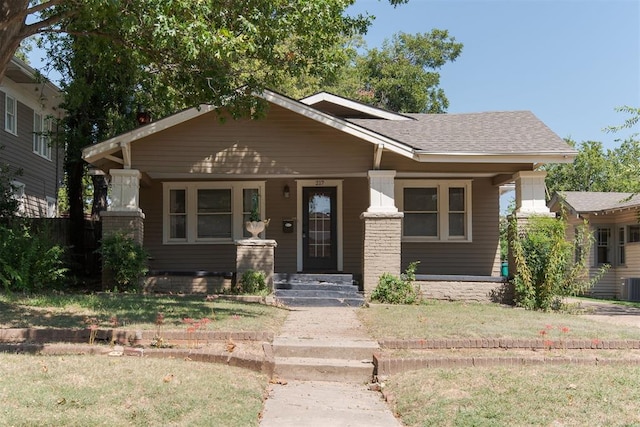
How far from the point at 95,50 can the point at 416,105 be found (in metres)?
26.4

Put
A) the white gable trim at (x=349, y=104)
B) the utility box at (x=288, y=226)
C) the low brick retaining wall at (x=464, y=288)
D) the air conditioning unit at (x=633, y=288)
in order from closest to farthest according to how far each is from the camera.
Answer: the low brick retaining wall at (x=464, y=288) < the utility box at (x=288, y=226) < the white gable trim at (x=349, y=104) < the air conditioning unit at (x=633, y=288)

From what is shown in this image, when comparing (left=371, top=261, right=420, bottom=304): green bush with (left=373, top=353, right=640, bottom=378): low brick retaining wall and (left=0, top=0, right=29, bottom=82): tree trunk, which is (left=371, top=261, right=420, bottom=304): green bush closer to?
(left=373, top=353, right=640, bottom=378): low brick retaining wall

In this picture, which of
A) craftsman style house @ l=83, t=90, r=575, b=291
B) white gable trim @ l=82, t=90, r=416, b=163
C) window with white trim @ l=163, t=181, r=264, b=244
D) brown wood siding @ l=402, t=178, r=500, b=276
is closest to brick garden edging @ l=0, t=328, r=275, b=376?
craftsman style house @ l=83, t=90, r=575, b=291

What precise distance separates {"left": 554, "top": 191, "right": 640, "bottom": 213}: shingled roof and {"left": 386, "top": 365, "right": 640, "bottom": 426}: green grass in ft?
51.6

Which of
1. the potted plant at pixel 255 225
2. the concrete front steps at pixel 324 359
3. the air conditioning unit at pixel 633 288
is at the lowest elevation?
the air conditioning unit at pixel 633 288

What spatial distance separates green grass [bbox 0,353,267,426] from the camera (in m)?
4.59

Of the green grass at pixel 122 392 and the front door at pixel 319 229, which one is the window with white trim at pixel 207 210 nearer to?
the front door at pixel 319 229

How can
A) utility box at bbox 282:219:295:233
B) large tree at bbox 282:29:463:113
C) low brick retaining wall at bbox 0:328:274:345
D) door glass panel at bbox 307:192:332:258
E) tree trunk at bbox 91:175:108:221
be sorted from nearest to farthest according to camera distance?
low brick retaining wall at bbox 0:328:274:345
utility box at bbox 282:219:295:233
door glass panel at bbox 307:192:332:258
tree trunk at bbox 91:175:108:221
large tree at bbox 282:29:463:113

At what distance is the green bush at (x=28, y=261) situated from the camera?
469 inches

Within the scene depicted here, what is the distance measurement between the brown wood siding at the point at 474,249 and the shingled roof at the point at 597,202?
22.0 feet

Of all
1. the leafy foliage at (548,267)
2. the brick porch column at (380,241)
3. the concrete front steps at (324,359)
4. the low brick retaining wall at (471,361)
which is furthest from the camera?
the brick porch column at (380,241)

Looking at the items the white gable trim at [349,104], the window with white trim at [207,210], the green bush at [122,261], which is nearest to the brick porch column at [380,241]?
the window with white trim at [207,210]

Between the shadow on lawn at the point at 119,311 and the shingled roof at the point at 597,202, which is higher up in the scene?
the shingled roof at the point at 597,202

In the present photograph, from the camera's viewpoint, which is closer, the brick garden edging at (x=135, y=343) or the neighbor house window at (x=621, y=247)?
the brick garden edging at (x=135, y=343)
